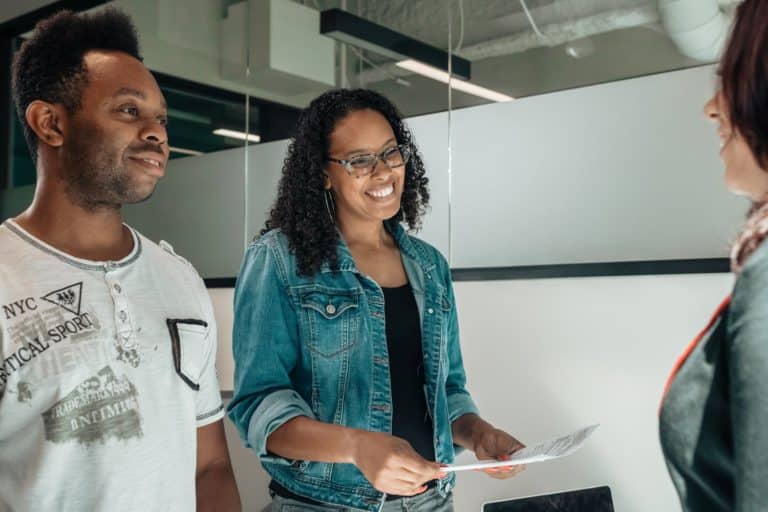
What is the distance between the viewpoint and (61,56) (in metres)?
1.33

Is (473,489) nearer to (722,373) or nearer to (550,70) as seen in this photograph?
(550,70)

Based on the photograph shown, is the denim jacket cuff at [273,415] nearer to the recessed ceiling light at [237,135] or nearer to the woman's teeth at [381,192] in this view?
the woman's teeth at [381,192]

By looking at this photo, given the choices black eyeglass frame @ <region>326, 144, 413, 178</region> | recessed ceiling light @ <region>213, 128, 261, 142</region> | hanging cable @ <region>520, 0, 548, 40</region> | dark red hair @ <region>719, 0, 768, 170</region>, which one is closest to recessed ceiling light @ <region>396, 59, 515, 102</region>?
hanging cable @ <region>520, 0, 548, 40</region>

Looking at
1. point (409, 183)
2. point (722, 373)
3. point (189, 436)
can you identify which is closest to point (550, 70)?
point (409, 183)

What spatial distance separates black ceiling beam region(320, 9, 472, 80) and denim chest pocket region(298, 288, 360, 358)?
1.57 meters

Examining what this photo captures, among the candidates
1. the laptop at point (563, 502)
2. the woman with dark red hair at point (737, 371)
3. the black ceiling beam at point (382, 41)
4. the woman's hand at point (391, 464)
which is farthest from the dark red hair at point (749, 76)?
the black ceiling beam at point (382, 41)

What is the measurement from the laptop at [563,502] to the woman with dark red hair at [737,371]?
1.53 meters

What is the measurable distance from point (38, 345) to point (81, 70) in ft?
1.69

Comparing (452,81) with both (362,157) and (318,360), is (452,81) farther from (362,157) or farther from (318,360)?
(318,360)

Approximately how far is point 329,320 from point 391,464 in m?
0.36

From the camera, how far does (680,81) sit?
231cm

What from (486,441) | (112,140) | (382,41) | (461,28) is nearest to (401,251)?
(486,441)

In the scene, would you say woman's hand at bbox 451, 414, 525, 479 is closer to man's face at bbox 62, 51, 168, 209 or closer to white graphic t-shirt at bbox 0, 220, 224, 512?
white graphic t-shirt at bbox 0, 220, 224, 512

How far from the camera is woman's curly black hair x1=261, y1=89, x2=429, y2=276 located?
155 centimetres
